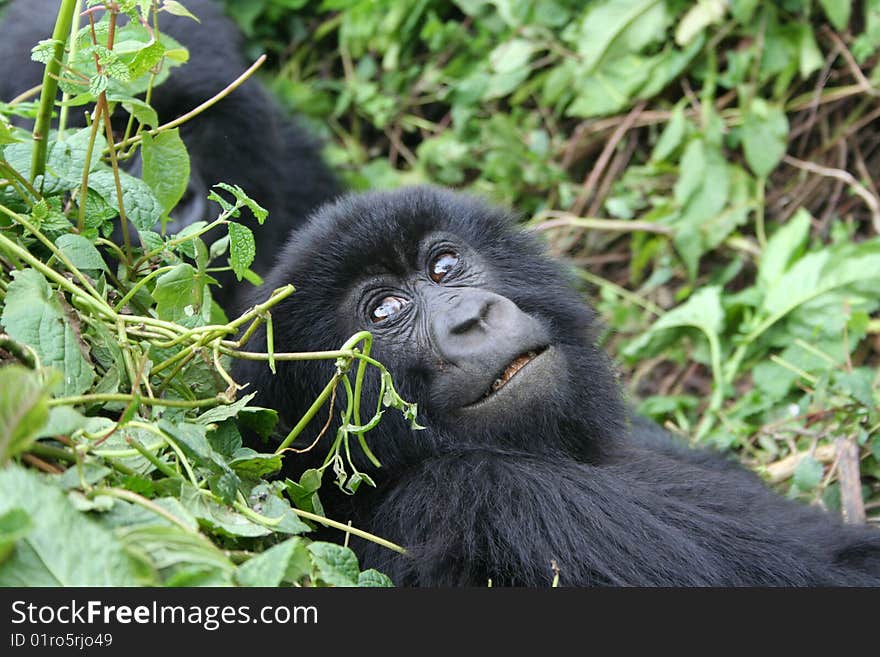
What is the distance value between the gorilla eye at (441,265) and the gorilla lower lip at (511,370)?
37 centimetres

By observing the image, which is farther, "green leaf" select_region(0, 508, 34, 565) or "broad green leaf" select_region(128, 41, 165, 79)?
"broad green leaf" select_region(128, 41, 165, 79)

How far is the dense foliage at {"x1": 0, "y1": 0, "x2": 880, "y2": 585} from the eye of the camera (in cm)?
202

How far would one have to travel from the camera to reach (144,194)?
273 centimetres

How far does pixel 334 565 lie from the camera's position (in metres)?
2.12

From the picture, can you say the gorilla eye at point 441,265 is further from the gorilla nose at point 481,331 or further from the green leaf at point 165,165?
the green leaf at point 165,165

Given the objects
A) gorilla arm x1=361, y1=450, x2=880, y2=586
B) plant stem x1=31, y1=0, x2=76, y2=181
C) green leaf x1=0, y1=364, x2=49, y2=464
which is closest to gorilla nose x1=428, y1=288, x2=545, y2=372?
gorilla arm x1=361, y1=450, x2=880, y2=586

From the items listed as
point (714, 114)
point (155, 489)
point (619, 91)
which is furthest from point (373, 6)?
point (155, 489)

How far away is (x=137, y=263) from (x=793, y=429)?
225 centimetres

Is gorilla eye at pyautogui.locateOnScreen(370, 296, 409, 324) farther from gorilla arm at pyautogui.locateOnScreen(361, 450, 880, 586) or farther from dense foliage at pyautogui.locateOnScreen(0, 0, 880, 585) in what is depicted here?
gorilla arm at pyautogui.locateOnScreen(361, 450, 880, 586)

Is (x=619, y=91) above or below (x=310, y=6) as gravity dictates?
below

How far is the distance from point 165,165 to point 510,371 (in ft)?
3.25

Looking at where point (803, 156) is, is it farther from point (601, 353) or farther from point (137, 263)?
point (137, 263)

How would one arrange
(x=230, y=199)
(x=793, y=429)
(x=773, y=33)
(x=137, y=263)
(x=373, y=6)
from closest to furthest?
1. (x=137, y=263)
2. (x=793, y=429)
3. (x=230, y=199)
4. (x=773, y=33)
5. (x=373, y=6)

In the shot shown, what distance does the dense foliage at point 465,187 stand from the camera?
6.63ft
